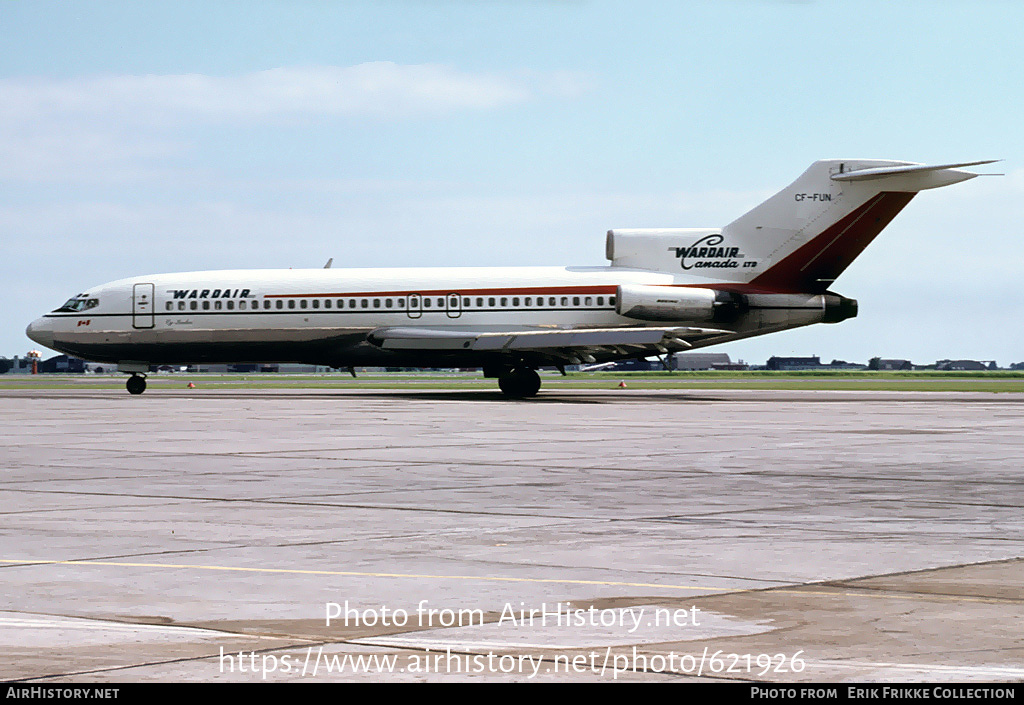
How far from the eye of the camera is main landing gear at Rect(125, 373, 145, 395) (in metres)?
48.6

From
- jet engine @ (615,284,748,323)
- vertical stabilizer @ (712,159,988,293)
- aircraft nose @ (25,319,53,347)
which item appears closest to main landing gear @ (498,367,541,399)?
jet engine @ (615,284,748,323)

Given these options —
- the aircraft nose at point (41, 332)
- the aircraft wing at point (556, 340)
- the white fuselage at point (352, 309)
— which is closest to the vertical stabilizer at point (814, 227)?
the white fuselage at point (352, 309)

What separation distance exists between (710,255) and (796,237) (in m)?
Result: 2.96

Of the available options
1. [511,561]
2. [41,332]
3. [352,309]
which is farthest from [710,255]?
[511,561]

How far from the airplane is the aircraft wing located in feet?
0.26

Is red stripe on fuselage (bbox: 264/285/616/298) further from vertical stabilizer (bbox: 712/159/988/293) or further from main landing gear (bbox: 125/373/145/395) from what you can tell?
main landing gear (bbox: 125/373/145/395)

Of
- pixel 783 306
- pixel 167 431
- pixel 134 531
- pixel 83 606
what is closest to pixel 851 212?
pixel 783 306

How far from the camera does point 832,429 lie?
2552 centimetres

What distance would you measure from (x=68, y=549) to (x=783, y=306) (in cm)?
3599

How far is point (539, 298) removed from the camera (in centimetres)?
4347

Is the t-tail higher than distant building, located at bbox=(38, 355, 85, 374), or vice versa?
the t-tail

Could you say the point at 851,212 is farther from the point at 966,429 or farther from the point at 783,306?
the point at 966,429

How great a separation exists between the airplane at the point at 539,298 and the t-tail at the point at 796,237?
0.16 ft

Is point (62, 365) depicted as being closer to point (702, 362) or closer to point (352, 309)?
point (702, 362)
